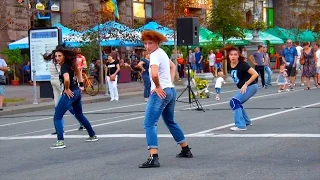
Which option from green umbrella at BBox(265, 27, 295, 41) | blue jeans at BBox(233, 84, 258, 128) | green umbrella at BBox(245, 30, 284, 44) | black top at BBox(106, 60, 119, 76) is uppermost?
green umbrella at BBox(265, 27, 295, 41)

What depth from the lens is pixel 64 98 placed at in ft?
35.6

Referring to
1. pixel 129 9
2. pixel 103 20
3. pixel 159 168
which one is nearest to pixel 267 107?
pixel 159 168

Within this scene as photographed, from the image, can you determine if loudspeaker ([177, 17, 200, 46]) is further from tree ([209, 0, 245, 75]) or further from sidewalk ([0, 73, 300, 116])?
tree ([209, 0, 245, 75])

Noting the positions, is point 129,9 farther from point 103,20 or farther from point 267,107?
point 267,107

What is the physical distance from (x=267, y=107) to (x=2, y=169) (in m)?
9.01

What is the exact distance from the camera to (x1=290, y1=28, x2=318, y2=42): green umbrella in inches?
1869

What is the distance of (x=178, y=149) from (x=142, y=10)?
3315cm

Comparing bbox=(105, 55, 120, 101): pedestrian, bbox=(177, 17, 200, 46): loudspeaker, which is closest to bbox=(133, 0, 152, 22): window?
bbox=(105, 55, 120, 101): pedestrian

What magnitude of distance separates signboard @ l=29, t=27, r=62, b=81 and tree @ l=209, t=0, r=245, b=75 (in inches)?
572

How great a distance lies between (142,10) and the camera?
42656mm

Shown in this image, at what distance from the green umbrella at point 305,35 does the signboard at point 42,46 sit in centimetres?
2909

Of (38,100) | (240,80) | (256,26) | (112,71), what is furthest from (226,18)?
(240,80)

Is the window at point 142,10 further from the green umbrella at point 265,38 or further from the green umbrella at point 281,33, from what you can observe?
the green umbrella at point 281,33

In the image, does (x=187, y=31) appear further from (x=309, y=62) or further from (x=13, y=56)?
(x=13, y=56)
